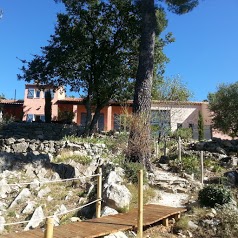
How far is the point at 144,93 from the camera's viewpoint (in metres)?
12.9

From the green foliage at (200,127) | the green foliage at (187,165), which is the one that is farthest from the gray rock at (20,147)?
the green foliage at (200,127)

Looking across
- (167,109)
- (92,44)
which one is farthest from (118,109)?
(92,44)

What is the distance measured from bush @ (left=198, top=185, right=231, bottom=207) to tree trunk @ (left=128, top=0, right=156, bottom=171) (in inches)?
143

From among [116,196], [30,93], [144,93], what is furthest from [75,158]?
[30,93]

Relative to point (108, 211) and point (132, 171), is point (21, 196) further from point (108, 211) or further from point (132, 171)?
point (132, 171)

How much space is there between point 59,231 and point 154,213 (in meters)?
2.65

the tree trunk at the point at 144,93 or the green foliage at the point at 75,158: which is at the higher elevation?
the tree trunk at the point at 144,93

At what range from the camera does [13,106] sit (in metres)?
35.9

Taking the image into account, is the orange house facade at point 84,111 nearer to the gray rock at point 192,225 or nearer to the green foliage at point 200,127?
the green foliage at point 200,127

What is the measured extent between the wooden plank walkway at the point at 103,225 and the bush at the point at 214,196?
0.97 m

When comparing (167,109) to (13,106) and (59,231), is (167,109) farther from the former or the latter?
(13,106)

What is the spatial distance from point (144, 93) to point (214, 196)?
18.3ft

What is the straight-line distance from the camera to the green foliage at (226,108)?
25531 mm

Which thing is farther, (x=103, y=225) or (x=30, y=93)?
(x=30, y=93)
